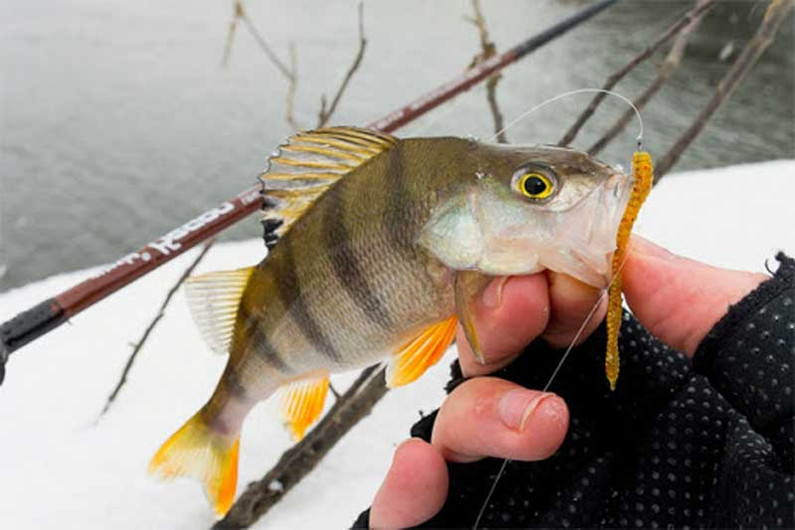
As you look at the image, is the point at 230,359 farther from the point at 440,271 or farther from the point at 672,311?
the point at 672,311

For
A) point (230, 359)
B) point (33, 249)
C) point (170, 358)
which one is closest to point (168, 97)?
point (33, 249)

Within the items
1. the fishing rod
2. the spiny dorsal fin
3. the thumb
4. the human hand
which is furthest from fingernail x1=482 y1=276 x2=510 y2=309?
the fishing rod

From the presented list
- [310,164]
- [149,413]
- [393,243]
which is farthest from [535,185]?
[149,413]

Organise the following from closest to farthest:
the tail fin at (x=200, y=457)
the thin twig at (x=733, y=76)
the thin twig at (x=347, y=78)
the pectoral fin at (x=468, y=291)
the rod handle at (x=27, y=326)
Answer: the pectoral fin at (x=468, y=291) → the tail fin at (x=200, y=457) → the rod handle at (x=27, y=326) → the thin twig at (x=347, y=78) → the thin twig at (x=733, y=76)

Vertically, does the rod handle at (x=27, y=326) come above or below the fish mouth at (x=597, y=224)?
below

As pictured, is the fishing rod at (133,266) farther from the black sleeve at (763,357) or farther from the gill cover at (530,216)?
the black sleeve at (763,357)

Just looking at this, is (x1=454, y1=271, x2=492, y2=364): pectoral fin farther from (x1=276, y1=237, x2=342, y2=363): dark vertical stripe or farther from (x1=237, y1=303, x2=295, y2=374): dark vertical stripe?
(x1=237, y1=303, x2=295, y2=374): dark vertical stripe

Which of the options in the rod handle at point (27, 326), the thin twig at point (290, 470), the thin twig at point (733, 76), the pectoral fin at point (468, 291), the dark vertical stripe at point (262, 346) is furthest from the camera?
the thin twig at point (733, 76)

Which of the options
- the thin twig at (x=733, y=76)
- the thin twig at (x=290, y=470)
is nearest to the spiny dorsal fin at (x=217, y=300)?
the thin twig at (x=290, y=470)
